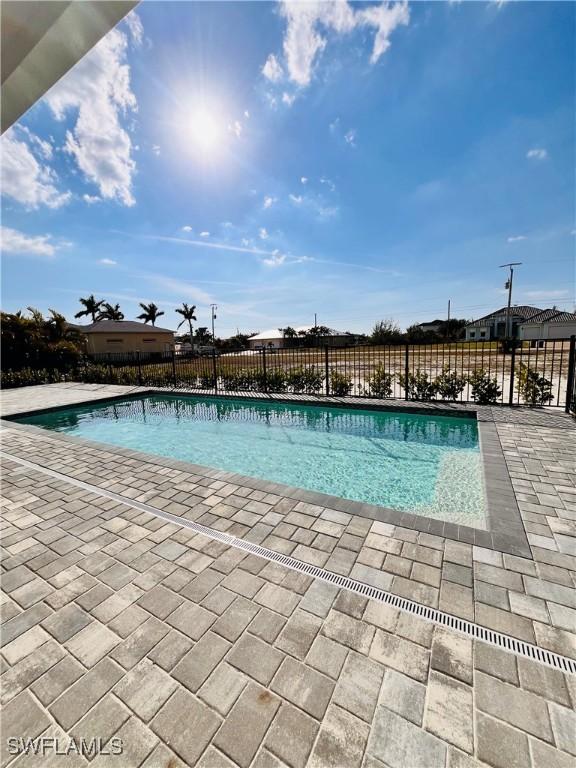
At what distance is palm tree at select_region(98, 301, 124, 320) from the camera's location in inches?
1528

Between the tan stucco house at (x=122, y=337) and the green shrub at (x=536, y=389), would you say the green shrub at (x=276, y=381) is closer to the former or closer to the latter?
the green shrub at (x=536, y=389)

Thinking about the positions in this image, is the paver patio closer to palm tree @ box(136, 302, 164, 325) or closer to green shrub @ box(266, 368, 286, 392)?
green shrub @ box(266, 368, 286, 392)

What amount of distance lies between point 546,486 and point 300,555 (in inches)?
98.3

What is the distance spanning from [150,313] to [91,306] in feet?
22.3

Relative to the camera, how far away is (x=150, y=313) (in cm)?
3859

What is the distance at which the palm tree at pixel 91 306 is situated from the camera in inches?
1473

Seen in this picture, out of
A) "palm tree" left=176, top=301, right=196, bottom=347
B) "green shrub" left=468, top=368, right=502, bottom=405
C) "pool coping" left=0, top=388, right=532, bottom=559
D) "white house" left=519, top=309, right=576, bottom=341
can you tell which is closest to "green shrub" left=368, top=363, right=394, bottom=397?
"green shrub" left=468, top=368, right=502, bottom=405

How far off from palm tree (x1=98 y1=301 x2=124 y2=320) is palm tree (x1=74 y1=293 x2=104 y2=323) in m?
0.56

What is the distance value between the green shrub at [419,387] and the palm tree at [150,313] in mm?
37807

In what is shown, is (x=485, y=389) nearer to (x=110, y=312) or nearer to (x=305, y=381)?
(x=305, y=381)

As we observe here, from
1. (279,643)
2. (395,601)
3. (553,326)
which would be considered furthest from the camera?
(553,326)

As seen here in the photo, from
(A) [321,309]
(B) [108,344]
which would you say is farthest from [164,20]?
(A) [321,309]

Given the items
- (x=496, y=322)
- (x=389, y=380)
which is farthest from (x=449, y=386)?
(x=496, y=322)

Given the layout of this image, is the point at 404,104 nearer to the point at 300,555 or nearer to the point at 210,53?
the point at 210,53
